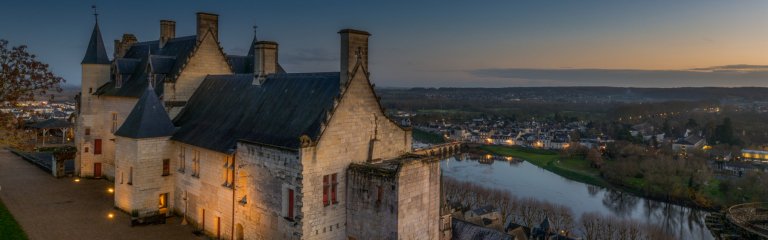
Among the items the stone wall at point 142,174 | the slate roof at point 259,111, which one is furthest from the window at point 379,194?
the stone wall at point 142,174

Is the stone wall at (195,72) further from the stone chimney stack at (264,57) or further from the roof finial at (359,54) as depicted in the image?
the roof finial at (359,54)

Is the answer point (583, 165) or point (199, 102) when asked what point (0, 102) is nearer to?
point (199, 102)

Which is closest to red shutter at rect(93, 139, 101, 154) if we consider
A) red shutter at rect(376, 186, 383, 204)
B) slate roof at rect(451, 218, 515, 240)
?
slate roof at rect(451, 218, 515, 240)

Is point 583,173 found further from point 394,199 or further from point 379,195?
point 394,199

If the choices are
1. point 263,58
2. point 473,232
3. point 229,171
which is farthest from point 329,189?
point 473,232

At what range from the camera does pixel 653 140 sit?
9650cm

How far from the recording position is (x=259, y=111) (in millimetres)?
19391

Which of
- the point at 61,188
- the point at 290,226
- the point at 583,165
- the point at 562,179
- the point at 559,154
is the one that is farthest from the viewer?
the point at 559,154

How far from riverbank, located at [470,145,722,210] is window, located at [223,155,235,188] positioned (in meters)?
49.0

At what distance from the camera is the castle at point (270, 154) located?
52.5 feet

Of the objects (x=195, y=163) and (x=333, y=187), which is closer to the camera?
(x=333, y=187)

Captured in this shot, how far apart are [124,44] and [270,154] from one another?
2080 centimetres

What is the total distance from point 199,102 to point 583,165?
64.8m

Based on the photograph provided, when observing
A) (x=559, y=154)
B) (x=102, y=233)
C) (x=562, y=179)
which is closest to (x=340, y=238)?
(x=102, y=233)
